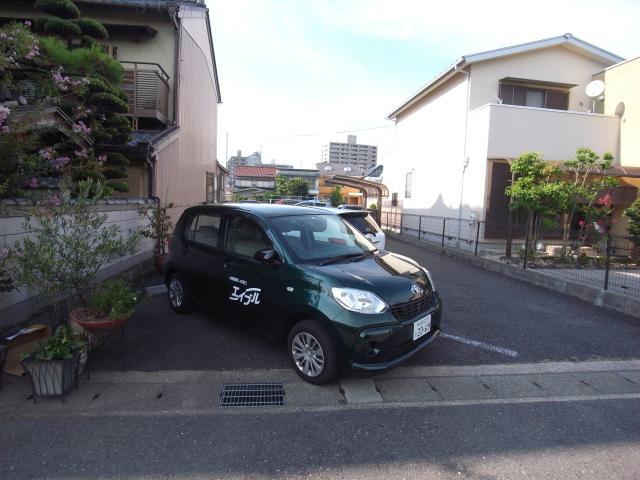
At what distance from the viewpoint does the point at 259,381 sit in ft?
11.4

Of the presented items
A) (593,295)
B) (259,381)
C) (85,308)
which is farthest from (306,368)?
(593,295)

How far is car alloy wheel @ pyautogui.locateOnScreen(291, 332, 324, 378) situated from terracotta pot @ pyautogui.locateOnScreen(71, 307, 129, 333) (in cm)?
170

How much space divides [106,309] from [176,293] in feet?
5.01

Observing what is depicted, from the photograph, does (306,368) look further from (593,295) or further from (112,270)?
(593,295)

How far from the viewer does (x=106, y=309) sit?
3641 mm

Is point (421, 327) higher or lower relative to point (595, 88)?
lower


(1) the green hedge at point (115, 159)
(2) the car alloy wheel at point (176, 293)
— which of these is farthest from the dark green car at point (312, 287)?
(1) the green hedge at point (115, 159)

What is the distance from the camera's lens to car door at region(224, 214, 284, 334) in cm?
365

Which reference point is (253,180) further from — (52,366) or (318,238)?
(52,366)

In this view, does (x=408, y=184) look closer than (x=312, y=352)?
No

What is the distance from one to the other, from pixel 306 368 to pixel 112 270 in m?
4.60

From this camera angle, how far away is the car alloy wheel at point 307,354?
3297 mm

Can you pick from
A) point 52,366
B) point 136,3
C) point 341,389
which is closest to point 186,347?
point 52,366

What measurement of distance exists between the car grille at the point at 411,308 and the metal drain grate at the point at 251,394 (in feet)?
3.96
